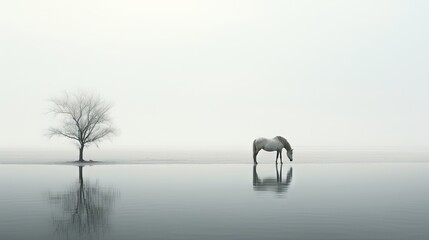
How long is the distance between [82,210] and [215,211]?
14.2 feet

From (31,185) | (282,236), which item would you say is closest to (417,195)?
(282,236)

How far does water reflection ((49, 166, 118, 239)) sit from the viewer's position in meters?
12.7

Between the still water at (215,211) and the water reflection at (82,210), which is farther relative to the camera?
the water reflection at (82,210)

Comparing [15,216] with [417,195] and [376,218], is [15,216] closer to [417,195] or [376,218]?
[376,218]

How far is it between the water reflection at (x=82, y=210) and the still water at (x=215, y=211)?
0.08ft

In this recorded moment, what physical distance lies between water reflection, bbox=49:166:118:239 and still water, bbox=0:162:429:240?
2cm

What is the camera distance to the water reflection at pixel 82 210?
12.7 meters

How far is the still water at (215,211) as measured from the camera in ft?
41.1

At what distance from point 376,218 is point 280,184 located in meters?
10.6

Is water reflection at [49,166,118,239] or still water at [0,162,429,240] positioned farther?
water reflection at [49,166,118,239]

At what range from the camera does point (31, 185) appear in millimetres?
25734

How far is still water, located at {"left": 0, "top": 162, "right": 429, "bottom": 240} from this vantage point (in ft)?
41.1

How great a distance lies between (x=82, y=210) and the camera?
652 inches

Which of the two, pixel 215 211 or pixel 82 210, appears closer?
pixel 215 211
